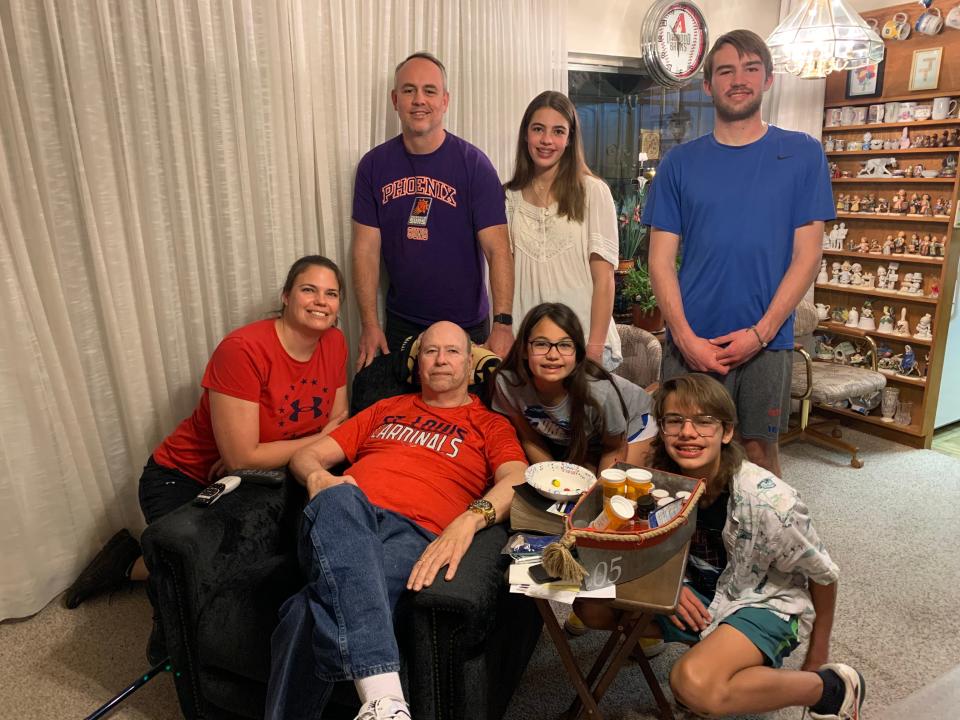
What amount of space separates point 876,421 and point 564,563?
338 centimetres

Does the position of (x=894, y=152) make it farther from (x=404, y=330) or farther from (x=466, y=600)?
(x=466, y=600)

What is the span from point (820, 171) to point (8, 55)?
8.38 feet

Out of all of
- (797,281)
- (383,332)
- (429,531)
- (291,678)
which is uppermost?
(797,281)

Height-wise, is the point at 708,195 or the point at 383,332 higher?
the point at 708,195

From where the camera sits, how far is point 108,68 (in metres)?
2.29

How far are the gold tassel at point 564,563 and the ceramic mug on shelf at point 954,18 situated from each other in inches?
145

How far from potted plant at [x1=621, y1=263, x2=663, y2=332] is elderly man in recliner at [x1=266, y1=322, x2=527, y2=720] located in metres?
1.94

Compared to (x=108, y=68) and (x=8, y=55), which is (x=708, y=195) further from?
(x=8, y=55)

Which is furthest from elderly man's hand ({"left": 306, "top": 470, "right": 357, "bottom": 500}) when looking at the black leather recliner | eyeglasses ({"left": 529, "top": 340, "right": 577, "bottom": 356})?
eyeglasses ({"left": 529, "top": 340, "right": 577, "bottom": 356})

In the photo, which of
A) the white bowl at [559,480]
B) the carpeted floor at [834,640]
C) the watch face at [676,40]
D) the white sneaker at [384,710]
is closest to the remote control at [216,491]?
the carpeted floor at [834,640]

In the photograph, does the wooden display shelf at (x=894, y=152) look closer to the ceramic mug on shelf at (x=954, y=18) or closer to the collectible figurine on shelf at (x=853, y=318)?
the ceramic mug on shelf at (x=954, y=18)

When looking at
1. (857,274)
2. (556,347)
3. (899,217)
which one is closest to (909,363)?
(857,274)

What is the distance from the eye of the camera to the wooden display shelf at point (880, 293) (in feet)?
12.4

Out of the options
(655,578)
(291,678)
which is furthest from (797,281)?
(291,678)
